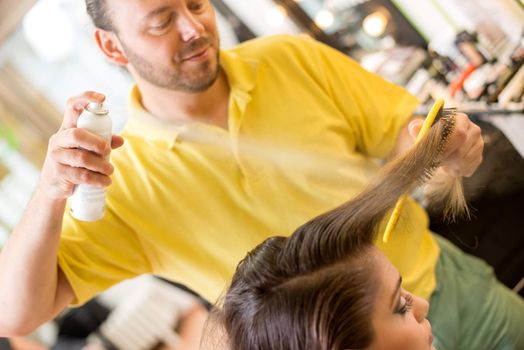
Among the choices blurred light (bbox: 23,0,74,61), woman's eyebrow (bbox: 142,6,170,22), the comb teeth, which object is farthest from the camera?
blurred light (bbox: 23,0,74,61)

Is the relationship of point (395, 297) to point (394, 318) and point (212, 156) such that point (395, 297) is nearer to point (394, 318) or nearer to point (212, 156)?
point (394, 318)

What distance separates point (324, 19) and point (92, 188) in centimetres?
146

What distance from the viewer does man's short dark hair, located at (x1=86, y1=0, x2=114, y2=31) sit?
1.06m

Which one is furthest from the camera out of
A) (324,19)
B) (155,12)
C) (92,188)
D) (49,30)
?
(324,19)

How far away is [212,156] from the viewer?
109 centimetres

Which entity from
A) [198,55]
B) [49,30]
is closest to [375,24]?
[198,55]

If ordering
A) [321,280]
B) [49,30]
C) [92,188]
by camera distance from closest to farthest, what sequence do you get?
[321,280]
[92,188]
[49,30]

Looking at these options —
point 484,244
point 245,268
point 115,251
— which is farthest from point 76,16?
point 484,244

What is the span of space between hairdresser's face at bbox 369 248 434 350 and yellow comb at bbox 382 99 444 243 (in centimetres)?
6

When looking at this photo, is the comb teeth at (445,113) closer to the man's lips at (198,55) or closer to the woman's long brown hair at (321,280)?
the woman's long brown hair at (321,280)

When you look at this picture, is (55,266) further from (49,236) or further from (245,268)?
(245,268)

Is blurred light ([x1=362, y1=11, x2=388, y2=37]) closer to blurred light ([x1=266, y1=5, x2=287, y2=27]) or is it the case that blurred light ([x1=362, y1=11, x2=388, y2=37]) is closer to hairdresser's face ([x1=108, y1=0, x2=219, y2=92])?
blurred light ([x1=266, y1=5, x2=287, y2=27])

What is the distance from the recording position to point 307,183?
1052 millimetres

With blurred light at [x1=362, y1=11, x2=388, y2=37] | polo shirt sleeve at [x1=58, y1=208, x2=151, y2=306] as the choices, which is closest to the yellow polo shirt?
polo shirt sleeve at [x1=58, y1=208, x2=151, y2=306]
